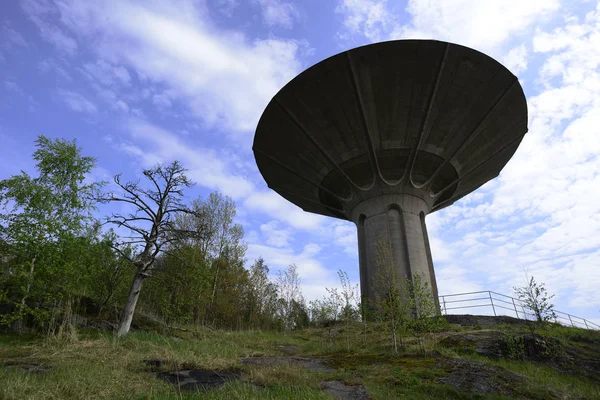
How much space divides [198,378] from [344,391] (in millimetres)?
2588

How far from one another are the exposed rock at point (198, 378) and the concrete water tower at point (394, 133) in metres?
11.3

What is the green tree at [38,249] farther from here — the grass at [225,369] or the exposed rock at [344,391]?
the exposed rock at [344,391]

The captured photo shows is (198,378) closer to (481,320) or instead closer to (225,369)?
(225,369)

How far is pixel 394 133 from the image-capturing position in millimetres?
16344

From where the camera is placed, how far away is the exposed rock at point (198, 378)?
5227 millimetres

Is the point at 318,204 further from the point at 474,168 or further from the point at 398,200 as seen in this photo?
the point at 474,168

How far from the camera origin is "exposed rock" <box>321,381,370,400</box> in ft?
16.4

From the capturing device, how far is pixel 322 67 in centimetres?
1448

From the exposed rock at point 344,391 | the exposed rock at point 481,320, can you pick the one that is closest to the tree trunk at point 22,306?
the exposed rock at point 344,391

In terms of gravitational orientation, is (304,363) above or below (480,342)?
below

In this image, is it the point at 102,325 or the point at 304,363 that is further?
the point at 102,325

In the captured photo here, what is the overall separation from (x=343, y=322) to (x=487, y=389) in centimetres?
1356

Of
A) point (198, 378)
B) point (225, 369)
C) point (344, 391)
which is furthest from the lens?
point (225, 369)

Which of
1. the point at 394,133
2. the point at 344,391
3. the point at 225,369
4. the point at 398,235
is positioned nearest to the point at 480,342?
the point at 344,391
